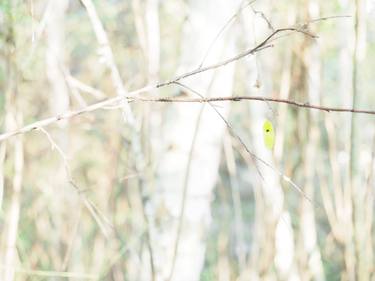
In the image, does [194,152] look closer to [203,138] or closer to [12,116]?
[203,138]

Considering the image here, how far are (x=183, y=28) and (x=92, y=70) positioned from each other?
6.45ft

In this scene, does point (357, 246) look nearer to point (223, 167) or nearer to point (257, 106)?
point (257, 106)

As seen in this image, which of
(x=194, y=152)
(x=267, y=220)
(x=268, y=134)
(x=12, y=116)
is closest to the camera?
(x=268, y=134)

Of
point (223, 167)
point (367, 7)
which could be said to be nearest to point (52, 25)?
point (367, 7)

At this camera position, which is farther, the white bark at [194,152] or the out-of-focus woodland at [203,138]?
the white bark at [194,152]

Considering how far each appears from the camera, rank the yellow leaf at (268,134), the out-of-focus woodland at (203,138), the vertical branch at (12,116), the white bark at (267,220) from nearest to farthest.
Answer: the yellow leaf at (268,134) → the out-of-focus woodland at (203,138) → the vertical branch at (12,116) → the white bark at (267,220)

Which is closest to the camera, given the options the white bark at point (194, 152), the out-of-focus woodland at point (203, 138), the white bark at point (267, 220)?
the out-of-focus woodland at point (203, 138)

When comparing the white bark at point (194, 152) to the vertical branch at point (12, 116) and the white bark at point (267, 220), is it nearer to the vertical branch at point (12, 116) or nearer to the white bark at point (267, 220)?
the white bark at point (267, 220)

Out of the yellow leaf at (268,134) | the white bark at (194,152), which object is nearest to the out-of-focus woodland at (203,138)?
the white bark at (194,152)

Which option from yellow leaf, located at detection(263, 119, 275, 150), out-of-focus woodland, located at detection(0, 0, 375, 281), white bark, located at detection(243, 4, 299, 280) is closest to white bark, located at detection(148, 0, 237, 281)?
out-of-focus woodland, located at detection(0, 0, 375, 281)

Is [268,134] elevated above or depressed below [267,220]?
above

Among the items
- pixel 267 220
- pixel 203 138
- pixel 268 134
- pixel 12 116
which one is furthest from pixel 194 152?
pixel 268 134

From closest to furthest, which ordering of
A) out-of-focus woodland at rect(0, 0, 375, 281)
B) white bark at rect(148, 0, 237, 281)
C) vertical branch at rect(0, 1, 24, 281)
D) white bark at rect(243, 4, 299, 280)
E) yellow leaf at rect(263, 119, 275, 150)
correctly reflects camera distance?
1. yellow leaf at rect(263, 119, 275, 150)
2. out-of-focus woodland at rect(0, 0, 375, 281)
3. vertical branch at rect(0, 1, 24, 281)
4. white bark at rect(148, 0, 237, 281)
5. white bark at rect(243, 4, 299, 280)

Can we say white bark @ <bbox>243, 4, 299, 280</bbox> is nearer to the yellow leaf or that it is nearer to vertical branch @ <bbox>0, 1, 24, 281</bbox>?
vertical branch @ <bbox>0, 1, 24, 281</bbox>
